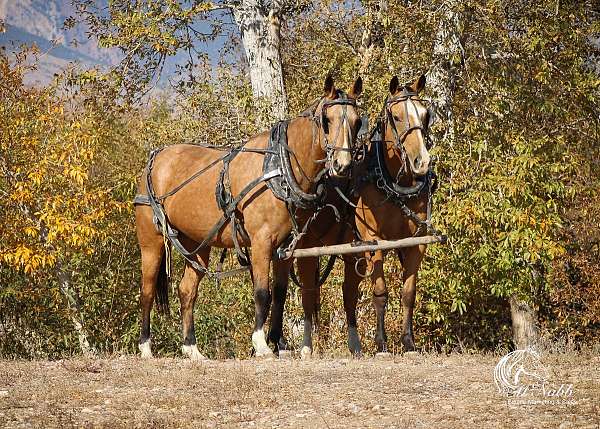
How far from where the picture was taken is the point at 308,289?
33.3ft

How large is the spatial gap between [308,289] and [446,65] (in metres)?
5.81

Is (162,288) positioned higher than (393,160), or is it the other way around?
(393,160)

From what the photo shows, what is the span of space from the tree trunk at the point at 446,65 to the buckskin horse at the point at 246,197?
4.45 m

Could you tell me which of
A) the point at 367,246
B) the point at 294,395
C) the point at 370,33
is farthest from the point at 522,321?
the point at 294,395

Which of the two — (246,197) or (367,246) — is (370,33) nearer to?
(246,197)

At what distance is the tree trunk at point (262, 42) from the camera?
15547mm

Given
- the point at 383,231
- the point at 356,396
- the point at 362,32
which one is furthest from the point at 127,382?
the point at 362,32

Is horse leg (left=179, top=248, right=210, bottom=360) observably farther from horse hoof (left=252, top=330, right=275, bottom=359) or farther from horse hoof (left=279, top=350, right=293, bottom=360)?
horse hoof (left=252, top=330, right=275, bottom=359)

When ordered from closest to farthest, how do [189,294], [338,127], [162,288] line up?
[338,127], [189,294], [162,288]

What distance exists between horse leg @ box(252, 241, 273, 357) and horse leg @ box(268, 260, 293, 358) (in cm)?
65

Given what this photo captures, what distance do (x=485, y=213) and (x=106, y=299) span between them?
24.1ft

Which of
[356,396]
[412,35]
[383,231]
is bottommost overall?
[356,396]

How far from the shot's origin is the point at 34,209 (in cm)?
1399

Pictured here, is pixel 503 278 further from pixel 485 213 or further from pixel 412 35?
pixel 412 35
